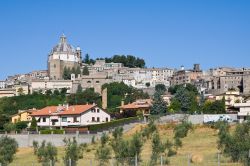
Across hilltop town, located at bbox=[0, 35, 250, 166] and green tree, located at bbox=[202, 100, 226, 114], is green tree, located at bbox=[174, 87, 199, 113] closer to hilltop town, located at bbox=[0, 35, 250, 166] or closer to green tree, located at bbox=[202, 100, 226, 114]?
hilltop town, located at bbox=[0, 35, 250, 166]

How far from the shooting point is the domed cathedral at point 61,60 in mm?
184375

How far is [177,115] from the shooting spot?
68.5 m

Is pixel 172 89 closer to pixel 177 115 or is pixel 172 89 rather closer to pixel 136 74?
pixel 136 74

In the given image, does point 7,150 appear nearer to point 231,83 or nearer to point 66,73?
point 231,83

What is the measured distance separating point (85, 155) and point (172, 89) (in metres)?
104

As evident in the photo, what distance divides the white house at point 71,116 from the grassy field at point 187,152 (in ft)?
38.5

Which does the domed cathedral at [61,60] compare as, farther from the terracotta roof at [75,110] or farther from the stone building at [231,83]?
the terracotta roof at [75,110]

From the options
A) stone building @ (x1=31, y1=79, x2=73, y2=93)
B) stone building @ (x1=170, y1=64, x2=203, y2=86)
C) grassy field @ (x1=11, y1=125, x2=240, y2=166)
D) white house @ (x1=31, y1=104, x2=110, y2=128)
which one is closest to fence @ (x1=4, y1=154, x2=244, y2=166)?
grassy field @ (x1=11, y1=125, x2=240, y2=166)

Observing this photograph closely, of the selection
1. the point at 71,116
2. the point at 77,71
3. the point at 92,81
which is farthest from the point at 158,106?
the point at 77,71

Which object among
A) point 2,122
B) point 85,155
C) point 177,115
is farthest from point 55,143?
point 2,122

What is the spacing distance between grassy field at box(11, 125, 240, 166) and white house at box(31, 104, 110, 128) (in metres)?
11.7

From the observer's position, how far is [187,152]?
41406 mm

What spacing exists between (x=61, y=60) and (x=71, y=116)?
116 m

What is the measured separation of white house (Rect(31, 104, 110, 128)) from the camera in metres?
71.9
